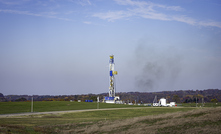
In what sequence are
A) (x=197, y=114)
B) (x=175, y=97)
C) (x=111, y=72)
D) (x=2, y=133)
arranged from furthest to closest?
(x=175, y=97) < (x=111, y=72) < (x=197, y=114) < (x=2, y=133)

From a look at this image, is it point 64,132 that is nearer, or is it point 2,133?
point 2,133

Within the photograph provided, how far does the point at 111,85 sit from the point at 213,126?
309 feet

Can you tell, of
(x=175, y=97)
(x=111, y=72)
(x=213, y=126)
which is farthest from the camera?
(x=175, y=97)

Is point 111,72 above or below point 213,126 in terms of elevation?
above

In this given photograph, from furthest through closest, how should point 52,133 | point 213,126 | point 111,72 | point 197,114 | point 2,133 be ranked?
1. point 111,72
2. point 52,133
3. point 197,114
4. point 2,133
5. point 213,126

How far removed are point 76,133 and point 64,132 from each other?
1.96 m

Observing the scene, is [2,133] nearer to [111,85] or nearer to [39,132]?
[39,132]

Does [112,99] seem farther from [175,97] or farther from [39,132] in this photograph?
[39,132]

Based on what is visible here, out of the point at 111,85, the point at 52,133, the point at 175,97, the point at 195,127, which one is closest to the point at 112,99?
the point at 111,85

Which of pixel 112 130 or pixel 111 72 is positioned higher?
pixel 111 72

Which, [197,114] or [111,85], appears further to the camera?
[111,85]

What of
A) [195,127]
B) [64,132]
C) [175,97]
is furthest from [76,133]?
[175,97]

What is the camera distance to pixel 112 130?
1142 inches

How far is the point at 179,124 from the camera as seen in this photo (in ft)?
81.3
